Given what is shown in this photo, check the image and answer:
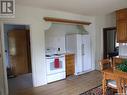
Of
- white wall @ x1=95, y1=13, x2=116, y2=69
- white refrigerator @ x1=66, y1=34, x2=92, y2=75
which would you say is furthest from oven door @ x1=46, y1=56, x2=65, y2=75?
white wall @ x1=95, y1=13, x2=116, y2=69

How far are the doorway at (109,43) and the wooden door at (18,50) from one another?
3.26 meters

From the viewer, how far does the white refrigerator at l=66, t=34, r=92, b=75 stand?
212 inches

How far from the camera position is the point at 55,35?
5695 mm

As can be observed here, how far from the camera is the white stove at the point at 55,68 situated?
14.9 ft

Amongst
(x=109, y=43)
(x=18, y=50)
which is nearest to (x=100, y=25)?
(x=109, y=43)

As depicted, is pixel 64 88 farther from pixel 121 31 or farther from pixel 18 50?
pixel 18 50

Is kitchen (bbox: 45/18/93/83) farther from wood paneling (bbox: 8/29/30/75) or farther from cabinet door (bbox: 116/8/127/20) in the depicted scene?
cabinet door (bbox: 116/8/127/20)

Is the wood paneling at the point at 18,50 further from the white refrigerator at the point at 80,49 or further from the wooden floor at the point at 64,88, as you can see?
the wooden floor at the point at 64,88

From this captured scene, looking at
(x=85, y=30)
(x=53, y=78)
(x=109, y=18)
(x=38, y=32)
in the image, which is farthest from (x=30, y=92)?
(x=109, y=18)

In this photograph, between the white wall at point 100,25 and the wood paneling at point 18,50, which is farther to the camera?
the wood paneling at point 18,50

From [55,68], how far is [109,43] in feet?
9.29

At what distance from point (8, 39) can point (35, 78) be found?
98.7 inches

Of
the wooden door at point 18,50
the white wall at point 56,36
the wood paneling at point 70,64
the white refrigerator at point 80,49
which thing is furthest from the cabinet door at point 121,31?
the wooden door at point 18,50

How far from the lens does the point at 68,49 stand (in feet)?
18.9
